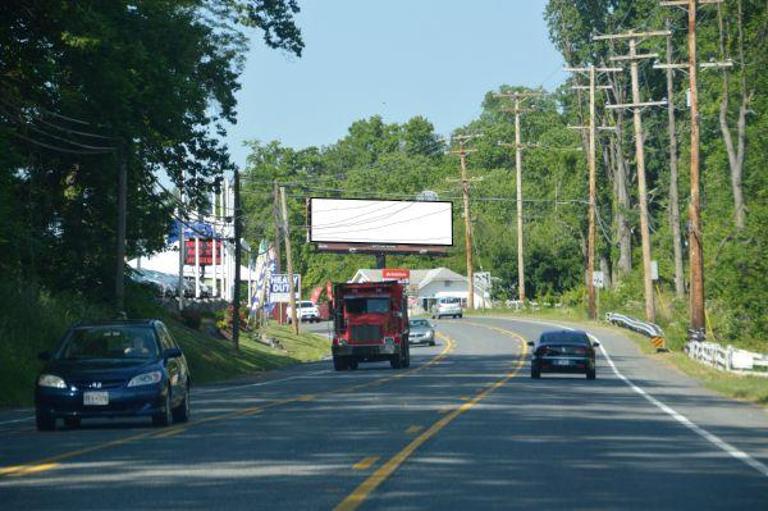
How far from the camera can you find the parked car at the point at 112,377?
22.5 meters

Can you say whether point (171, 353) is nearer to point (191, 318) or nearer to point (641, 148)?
point (191, 318)

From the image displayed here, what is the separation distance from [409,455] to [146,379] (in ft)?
19.7

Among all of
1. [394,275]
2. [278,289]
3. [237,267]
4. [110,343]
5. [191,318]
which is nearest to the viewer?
[110,343]

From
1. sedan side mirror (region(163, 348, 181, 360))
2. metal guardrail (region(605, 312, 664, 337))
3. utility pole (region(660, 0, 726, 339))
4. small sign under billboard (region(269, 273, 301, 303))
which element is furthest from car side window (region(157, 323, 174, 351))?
small sign under billboard (region(269, 273, 301, 303))

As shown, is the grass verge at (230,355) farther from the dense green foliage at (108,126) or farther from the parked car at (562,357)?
the parked car at (562,357)

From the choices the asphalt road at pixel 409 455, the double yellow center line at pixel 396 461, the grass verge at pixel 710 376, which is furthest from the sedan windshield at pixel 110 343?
the grass verge at pixel 710 376

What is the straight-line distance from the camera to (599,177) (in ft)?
376

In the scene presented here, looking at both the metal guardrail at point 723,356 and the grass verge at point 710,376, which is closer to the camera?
the grass verge at point 710,376

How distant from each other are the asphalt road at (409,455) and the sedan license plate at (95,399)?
1.40 feet

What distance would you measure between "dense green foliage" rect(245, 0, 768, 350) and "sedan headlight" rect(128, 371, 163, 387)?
1535 inches

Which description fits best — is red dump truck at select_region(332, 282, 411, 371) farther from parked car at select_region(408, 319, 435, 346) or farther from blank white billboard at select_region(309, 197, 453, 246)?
blank white billboard at select_region(309, 197, 453, 246)

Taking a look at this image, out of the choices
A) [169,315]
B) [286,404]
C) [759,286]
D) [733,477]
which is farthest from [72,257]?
[733,477]

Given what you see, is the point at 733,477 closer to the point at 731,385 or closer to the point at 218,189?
the point at 731,385

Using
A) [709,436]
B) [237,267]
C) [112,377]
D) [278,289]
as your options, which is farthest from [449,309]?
[709,436]
